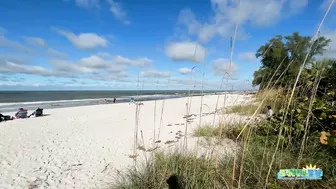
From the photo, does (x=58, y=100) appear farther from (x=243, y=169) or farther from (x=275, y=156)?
(x=275, y=156)

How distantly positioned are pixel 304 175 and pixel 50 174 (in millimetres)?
4578

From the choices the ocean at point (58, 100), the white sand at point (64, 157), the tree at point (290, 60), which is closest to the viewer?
the tree at point (290, 60)

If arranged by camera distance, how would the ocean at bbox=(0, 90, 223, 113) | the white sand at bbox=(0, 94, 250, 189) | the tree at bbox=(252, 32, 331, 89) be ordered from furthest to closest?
the ocean at bbox=(0, 90, 223, 113) → the white sand at bbox=(0, 94, 250, 189) → the tree at bbox=(252, 32, 331, 89)

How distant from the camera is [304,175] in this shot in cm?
129

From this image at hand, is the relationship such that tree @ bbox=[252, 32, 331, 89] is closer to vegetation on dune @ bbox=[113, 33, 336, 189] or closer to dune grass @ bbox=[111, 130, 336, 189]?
vegetation on dune @ bbox=[113, 33, 336, 189]

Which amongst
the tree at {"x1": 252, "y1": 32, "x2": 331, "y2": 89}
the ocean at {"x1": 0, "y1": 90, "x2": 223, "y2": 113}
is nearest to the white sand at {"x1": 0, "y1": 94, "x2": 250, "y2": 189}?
the tree at {"x1": 252, "y1": 32, "x2": 331, "y2": 89}

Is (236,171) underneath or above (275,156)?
underneath

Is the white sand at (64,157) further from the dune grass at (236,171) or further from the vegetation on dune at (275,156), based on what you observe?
the dune grass at (236,171)

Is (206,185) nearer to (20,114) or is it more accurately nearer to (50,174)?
(50,174)

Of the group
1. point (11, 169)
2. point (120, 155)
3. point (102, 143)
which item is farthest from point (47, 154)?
point (120, 155)

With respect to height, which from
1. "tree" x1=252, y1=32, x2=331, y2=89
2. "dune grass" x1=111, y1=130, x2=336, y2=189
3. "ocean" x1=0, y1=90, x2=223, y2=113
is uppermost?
"tree" x1=252, y1=32, x2=331, y2=89

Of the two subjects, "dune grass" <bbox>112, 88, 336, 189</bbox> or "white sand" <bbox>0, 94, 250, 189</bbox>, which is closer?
"dune grass" <bbox>112, 88, 336, 189</bbox>

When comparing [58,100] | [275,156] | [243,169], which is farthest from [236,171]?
[58,100]

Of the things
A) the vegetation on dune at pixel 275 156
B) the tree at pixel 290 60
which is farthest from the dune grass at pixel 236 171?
the tree at pixel 290 60
